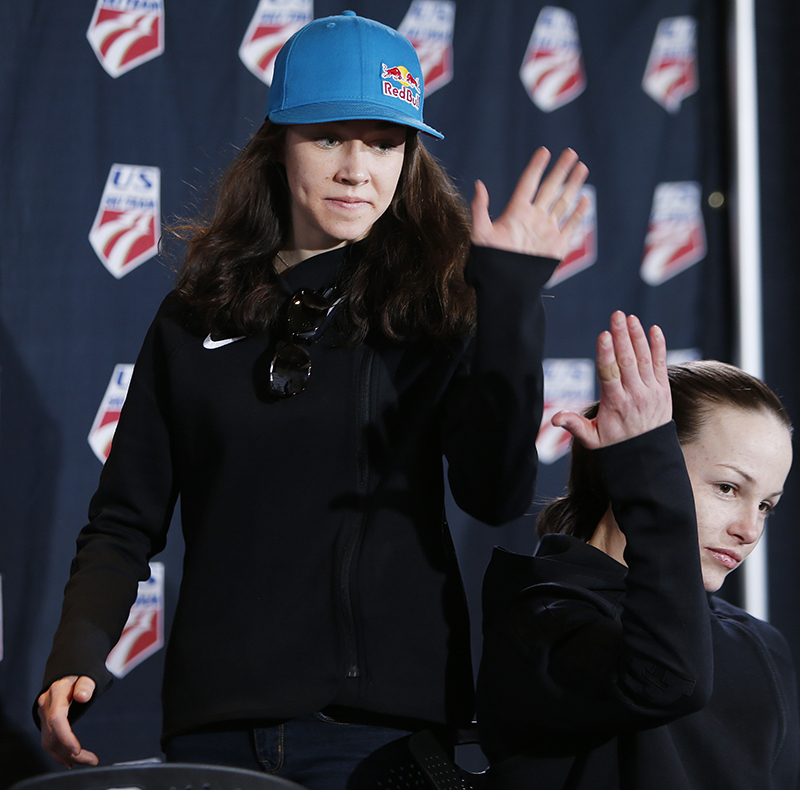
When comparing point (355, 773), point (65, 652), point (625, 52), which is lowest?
point (355, 773)

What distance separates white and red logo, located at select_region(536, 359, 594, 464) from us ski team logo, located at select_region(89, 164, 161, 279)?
3.52ft

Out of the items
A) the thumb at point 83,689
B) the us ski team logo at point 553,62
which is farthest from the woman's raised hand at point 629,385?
the us ski team logo at point 553,62

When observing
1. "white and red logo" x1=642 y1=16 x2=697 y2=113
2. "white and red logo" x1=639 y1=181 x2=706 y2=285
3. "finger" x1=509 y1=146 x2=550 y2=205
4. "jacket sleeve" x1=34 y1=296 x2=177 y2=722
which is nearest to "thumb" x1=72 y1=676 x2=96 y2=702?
"jacket sleeve" x1=34 y1=296 x2=177 y2=722

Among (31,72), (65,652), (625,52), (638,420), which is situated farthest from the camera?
(625,52)

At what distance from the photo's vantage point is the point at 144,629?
7.08ft

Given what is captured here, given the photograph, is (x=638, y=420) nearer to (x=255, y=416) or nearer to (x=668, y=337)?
(x=255, y=416)

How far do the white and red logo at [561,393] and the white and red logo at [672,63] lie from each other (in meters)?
0.77

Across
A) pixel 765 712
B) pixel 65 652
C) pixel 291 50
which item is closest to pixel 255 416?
pixel 65 652

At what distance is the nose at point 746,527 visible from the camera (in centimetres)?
104

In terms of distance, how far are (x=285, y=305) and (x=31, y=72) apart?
53.8 inches

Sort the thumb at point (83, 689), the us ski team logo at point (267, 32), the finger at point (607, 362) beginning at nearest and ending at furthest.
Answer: the finger at point (607, 362) < the thumb at point (83, 689) < the us ski team logo at point (267, 32)

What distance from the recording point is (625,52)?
99.8 inches

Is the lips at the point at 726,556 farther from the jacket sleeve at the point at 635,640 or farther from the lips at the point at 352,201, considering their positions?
the lips at the point at 352,201

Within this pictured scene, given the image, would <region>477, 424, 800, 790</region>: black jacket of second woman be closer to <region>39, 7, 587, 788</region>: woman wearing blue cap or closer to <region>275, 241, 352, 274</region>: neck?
<region>39, 7, 587, 788</region>: woman wearing blue cap
